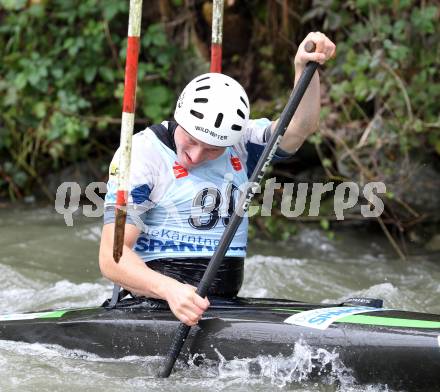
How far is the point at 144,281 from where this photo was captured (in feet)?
11.0

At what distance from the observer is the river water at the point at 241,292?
11.2 ft

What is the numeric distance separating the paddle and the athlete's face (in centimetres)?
23

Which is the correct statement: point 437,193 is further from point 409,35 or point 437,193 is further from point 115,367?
point 115,367

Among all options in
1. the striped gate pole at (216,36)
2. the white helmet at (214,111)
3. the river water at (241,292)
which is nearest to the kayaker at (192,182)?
the white helmet at (214,111)

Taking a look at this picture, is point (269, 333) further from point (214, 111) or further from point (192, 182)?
point (214, 111)

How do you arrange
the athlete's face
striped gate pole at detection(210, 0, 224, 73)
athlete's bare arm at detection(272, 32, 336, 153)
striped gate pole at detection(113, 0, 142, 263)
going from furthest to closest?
striped gate pole at detection(210, 0, 224, 73)
athlete's bare arm at detection(272, 32, 336, 153)
the athlete's face
striped gate pole at detection(113, 0, 142, 263)

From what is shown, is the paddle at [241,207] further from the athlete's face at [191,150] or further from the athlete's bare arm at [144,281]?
the athlete's face at [191,150]

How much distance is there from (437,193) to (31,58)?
3610 mm

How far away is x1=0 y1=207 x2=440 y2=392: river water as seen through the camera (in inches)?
134

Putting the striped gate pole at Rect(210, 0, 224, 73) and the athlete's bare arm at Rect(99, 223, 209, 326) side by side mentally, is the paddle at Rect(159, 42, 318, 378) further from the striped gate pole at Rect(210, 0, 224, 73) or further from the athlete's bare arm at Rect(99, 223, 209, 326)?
the striped gate pole at Rect(210, 0, 224, 73)

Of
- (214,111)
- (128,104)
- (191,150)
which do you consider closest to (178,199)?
(191,150)

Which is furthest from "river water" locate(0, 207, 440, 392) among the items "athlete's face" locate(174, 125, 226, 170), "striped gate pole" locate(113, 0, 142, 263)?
"athlete's face" locate(174, 125, 226, 170)

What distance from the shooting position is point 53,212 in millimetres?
7777

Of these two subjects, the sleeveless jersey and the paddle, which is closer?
the paddle
